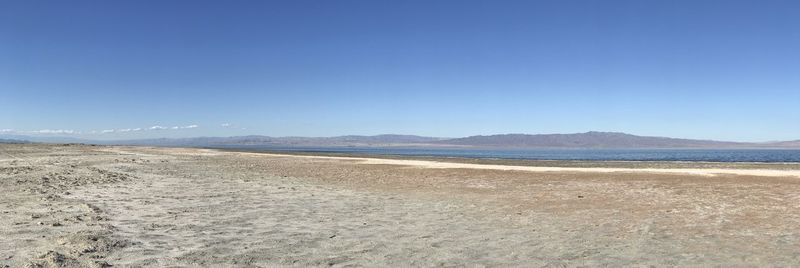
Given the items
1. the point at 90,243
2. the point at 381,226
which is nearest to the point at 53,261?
the point at 90,243

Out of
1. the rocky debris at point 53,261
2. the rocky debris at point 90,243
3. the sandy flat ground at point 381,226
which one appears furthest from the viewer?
the sandy flat ground at point 381,226

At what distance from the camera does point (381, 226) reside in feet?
36.1

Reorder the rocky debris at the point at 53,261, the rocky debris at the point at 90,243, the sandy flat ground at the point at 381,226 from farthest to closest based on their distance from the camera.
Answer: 1. the sandy flat ground at the point at 381,226
2. the rocky debris at the point at 90,243
3. the rocky debris at the point at 53,261

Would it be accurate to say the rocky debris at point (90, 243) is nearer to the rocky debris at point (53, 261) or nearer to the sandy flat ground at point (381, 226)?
the sandy flat ground at point (381, 226)

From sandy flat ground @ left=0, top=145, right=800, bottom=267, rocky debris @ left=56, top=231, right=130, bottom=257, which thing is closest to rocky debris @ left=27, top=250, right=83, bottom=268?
sandy flat ground @ left=0, top=145, right=800, bottom=267

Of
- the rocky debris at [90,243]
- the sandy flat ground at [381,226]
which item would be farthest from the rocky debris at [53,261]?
the rocky debris at [90,243]

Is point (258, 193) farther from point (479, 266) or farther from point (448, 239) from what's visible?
point (479, 266)

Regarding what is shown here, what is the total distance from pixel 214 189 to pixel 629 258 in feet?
45.6

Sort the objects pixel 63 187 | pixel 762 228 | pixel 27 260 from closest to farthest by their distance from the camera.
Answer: pixel 27 260, pixel 762 228, pixel 63 187

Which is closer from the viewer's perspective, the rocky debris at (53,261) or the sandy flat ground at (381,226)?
the rocky debris at (53,261)

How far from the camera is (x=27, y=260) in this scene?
7.20 m

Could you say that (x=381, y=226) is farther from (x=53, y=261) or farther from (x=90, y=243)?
(x=53, y=261)

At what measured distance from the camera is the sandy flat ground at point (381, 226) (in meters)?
7.95

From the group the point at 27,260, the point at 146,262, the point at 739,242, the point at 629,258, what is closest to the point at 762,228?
the point at 739,242
